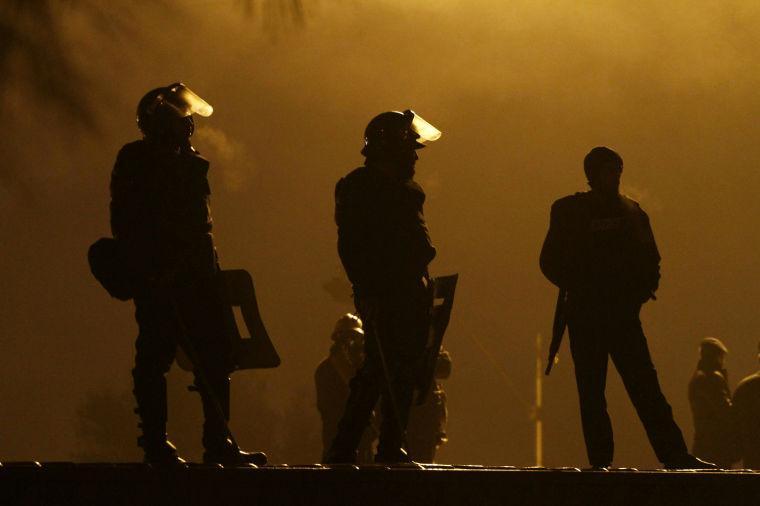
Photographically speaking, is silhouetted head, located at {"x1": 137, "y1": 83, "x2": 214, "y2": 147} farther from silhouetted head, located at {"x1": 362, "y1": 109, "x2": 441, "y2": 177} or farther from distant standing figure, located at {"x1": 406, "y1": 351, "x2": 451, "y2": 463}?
distant standing figure, located at {"x1": 406, "y1": 351, "x2": 451, "y2": 463}

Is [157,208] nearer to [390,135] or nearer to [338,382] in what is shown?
[390,135]

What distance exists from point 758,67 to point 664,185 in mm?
6473

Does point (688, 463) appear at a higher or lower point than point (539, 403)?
lower

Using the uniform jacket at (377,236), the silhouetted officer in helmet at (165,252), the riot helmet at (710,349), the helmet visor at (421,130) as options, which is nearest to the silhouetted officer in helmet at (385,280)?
the uniform jacket at (377,236)

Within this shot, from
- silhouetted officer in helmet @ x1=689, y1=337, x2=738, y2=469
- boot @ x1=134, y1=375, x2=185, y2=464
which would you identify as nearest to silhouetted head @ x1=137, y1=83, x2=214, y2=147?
boot @ x1=134, y1=375, x2=185, y2=464

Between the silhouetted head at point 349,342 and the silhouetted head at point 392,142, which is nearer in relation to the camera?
the silhouetted head at point 392,142

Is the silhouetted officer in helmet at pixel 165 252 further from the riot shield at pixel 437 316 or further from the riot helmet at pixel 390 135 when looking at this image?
the riot shield at pixel 437 316

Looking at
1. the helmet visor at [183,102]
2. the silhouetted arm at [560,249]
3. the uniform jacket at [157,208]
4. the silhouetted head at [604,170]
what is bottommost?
the uniform jacket at [157,208]

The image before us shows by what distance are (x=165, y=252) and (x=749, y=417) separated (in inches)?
350

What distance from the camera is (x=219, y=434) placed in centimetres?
859

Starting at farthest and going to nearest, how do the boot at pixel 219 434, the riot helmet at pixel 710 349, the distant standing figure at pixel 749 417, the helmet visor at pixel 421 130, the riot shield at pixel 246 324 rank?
1. the riot helmet at pixel 710 349
2. the distant standing figure at pixel 749 417
3. the helmet visor at pixel 421 130
4. the riot shield at pixel 246 324
5. the boot at pixel 219 434

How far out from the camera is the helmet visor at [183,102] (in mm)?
8414

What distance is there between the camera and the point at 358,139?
6819cm

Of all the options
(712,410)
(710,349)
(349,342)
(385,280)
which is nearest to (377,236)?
(385,280)
